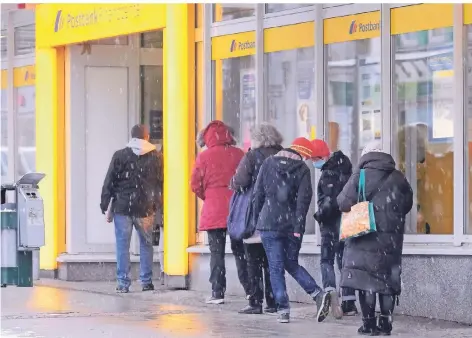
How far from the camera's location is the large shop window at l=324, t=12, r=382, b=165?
12.3m

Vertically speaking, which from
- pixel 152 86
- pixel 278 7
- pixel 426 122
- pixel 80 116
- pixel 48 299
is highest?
pixel 278 7

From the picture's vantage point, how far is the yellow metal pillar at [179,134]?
14.1 m

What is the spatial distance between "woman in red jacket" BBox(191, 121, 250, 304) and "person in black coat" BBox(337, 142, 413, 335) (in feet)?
7.95

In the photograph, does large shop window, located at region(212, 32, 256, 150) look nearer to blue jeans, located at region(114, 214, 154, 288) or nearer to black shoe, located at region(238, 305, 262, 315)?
blue jeans, located at region(114, 214, 154, 288)

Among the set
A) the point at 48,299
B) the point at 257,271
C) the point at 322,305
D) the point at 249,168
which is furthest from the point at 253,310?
the point at 48,299

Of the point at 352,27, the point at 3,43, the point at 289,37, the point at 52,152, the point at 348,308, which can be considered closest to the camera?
the point at 348,308

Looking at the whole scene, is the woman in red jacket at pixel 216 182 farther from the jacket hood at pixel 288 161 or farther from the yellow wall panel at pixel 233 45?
the yellow wall panel at pixel 233 45

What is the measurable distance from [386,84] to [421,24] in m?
0.65

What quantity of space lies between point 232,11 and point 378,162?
4.45 metres

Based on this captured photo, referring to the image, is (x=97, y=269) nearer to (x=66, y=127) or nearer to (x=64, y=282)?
(x=64, y=282)

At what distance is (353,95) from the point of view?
12609mm

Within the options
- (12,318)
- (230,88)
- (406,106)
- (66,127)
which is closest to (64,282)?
(66,127)

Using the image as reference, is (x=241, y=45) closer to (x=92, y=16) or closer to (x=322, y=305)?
(x=92, y=16)

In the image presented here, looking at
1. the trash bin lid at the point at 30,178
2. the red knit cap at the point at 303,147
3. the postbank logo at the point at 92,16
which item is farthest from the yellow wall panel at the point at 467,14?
the postbank logo at the point at 92,16
